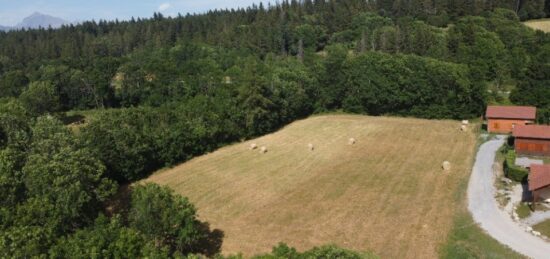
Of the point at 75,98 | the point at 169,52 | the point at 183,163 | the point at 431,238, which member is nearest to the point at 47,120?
the point at 183,163

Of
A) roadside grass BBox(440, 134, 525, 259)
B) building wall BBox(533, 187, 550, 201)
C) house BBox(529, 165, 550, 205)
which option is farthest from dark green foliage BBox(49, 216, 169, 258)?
building wall BBox(533, 187, 550, 201)

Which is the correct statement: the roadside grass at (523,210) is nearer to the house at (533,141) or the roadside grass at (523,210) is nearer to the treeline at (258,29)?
the house at (533,141)

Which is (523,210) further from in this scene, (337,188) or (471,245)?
(337,188)

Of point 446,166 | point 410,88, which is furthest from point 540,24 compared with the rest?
point 446,166

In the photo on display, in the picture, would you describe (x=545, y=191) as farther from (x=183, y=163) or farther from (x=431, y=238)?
(x=183, y=163)

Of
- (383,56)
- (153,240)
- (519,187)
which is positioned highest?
(383,56)

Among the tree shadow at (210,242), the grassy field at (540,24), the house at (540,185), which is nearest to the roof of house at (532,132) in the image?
the house at (540,185)

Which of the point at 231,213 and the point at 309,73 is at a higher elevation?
the point at 309,73
